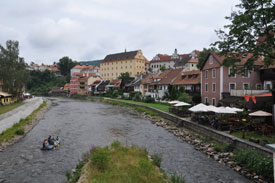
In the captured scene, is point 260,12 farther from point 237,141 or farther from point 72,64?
point 72,64

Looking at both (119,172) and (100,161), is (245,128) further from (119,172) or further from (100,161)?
(100,161)

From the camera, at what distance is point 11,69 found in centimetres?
5131

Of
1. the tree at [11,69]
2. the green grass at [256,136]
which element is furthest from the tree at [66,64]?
the green grass at [256,136]

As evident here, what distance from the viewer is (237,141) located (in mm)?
15805

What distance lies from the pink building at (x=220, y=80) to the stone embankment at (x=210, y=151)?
1279 cm

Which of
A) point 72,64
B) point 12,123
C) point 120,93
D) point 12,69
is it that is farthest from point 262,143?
point 72,64

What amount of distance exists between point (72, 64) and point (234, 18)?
131286mm

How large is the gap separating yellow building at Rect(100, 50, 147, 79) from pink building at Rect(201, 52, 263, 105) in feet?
206

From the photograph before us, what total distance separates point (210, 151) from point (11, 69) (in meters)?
50.3

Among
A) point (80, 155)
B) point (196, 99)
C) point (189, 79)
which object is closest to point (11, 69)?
point (189, 79)

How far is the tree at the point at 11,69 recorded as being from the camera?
50.4 metres

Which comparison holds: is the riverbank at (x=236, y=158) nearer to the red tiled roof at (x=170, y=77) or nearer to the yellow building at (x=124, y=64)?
the red tiled roof at (x=170, y=77)

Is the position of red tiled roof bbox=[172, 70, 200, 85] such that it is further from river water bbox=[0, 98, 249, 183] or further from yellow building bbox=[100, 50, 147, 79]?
yellow building bbox=[100, 50, 147, 79]

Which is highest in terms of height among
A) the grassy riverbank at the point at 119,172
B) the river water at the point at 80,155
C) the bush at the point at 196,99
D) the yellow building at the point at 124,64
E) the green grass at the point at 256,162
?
the yellow building at the point at 124,64
